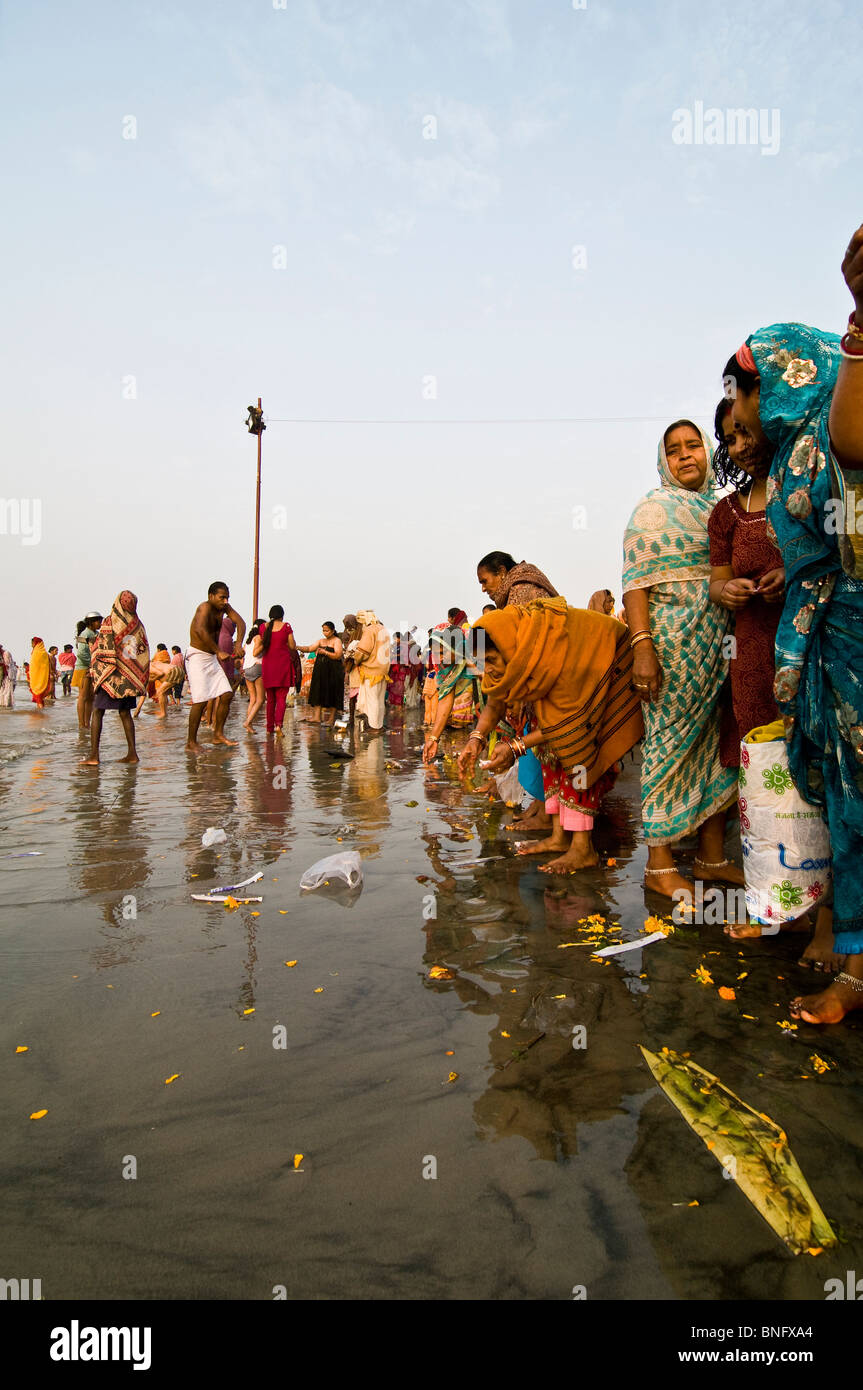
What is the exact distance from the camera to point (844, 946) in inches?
88.0

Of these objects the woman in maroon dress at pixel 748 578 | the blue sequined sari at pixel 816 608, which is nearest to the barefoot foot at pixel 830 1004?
the blue sequined sari at pixel 816 608

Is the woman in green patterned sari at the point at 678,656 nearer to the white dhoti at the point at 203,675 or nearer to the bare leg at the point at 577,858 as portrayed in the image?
the bare leg at the point at 577,858

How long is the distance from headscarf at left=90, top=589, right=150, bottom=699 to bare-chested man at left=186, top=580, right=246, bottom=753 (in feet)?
4.87

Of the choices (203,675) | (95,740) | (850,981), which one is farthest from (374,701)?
(850,981)

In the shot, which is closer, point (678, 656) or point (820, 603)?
point (820, 603)

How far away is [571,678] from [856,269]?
2.41 metres

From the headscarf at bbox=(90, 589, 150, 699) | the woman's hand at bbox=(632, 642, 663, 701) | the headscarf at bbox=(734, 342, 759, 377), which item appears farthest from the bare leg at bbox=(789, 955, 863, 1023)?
the headscarf at bbox=(90, 589, 150, 699)

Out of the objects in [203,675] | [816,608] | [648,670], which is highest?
[816,608]

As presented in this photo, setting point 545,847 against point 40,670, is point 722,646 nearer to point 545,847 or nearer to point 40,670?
point 545,847

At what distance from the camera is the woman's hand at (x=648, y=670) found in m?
3.36

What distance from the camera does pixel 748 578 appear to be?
9.68 ft

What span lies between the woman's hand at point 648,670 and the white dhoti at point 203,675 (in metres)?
7.55

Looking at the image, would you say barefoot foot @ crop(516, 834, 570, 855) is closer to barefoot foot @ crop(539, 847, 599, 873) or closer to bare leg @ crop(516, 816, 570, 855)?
bare leg @ crop(516, 816, 570, 855)
